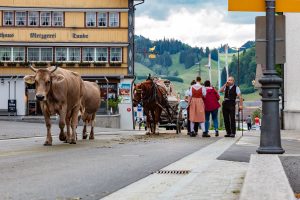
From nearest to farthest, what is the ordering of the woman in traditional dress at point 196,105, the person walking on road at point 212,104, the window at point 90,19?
the woman in traditional dress at point 196,105 → the person walking on road at point 212,104 → the window at point 90,19

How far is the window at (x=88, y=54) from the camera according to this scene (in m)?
70.8

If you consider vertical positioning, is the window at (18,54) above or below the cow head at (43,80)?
above

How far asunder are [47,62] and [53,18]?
4.30 m

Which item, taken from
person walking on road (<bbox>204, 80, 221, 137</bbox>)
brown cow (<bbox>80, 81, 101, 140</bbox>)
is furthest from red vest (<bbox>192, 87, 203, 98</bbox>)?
brown cow (<bbox>80, 81, 101, 140</bbox>)

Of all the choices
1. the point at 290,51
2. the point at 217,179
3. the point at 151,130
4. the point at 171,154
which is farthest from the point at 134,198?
the point at 290,51

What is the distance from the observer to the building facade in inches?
2768

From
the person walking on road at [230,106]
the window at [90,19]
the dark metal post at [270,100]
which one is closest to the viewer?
the dark metal post at [270,100]

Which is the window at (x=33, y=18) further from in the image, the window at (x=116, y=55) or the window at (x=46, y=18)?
the window at (x=116, y=55)

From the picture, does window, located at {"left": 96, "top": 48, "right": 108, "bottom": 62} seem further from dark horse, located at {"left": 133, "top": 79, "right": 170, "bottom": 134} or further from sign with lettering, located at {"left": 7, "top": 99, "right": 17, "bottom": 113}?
dark horse, located at {"left": 133, "top": 79, "right": 170, "bottom": 134}

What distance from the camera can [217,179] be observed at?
8.31m

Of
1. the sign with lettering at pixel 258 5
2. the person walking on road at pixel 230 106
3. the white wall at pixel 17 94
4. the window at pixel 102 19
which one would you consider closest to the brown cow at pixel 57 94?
the person walking on road at pixel 230 106

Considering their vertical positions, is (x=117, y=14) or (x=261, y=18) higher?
(x=117, y=14)

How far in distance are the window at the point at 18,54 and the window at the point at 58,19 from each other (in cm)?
397

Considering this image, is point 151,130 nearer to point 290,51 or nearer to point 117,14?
point 290,51
